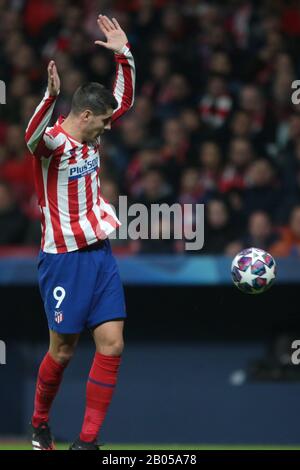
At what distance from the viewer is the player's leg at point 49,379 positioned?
21.7 feet

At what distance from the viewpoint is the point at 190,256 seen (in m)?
9.45

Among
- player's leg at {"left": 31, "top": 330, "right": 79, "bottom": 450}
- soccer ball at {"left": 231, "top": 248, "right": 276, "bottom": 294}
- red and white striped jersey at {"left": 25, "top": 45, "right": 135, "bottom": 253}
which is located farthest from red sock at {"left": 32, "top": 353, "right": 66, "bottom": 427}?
soccer ball at {"left": 231, "top": 248, "right": 276, "bottom": 294}

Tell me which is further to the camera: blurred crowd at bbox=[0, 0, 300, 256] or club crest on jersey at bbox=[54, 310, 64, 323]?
blurred crowd at bbox=[0, 0, 300, 256]

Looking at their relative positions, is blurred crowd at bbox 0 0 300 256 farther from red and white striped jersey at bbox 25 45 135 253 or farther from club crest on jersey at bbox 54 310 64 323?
club crest on jersey at bbox 54 310 64 323

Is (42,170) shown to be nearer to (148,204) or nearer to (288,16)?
(148,204)

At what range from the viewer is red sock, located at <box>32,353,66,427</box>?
21.9ft


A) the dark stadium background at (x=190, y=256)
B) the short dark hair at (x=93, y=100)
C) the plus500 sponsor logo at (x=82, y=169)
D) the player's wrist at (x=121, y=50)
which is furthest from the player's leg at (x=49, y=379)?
the dark stadium background at (x=190, y=256)

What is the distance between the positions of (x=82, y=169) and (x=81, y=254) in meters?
0.49

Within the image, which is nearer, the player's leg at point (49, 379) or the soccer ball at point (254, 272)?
the player's leg at point (49, 379)

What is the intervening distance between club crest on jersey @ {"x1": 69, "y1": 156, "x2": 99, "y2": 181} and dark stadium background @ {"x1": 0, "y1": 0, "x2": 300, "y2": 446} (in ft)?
9.79

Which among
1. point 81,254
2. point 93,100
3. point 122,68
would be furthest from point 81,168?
point 122,68

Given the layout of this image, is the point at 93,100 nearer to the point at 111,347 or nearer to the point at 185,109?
the point at 111,347

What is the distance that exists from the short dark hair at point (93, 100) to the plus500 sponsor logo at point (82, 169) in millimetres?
289

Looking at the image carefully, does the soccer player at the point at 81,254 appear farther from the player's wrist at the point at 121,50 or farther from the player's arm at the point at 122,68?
the player's wrist at the point at 121,50
